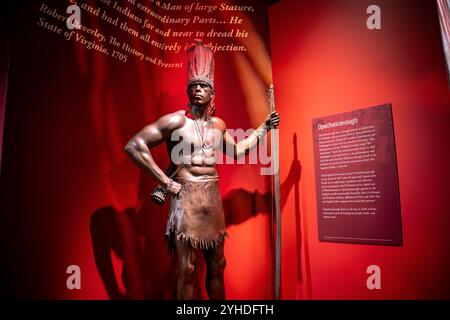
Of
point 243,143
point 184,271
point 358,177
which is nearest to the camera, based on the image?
point 184,271

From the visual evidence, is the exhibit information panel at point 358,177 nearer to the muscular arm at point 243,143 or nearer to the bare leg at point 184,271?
the muscular arm at point 243,143

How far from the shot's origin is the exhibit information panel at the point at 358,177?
7.62 feet

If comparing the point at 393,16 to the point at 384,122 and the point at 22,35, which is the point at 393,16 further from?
the point at 22,35

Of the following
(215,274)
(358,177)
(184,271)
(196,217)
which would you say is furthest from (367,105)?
(184,271)

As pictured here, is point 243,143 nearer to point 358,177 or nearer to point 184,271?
point 358,177

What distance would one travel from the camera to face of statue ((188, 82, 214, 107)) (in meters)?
2.33

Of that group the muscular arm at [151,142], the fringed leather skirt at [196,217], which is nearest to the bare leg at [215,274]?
the fringed leather skirt at [196,217]

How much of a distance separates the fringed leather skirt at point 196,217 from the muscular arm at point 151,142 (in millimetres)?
167

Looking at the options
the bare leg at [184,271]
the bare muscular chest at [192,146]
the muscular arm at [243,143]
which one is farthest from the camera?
the muscular arm at [243,143]

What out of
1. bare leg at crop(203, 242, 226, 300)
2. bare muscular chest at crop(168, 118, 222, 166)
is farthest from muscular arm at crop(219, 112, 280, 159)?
bare leg at crop(203, 242, 226, 300)

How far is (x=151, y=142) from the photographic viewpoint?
2.21m

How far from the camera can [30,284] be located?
2.31 m

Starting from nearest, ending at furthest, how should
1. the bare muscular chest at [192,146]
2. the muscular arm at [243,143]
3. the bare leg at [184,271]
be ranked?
the bare leg at [184,271] → the bare muscular chest at [192,146] → the muscular arm at [243,143]

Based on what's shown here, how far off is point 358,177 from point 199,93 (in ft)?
4.37
